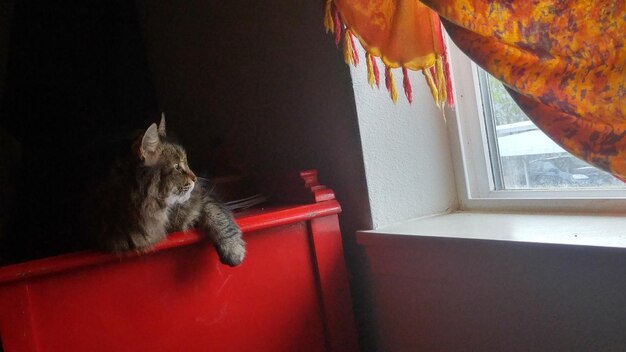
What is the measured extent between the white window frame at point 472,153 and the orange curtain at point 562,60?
0.42 meters

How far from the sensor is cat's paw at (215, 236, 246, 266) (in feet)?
2.78

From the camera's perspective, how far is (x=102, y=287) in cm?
80

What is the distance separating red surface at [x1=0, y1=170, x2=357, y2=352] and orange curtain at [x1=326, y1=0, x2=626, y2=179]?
20.8 inches

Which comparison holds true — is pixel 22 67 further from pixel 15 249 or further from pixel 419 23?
pixel 419 23

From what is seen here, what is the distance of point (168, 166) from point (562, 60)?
674 mm

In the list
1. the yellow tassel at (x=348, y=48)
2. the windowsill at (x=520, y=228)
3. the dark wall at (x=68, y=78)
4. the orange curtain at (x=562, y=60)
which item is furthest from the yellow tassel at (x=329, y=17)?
the dark wall at (x=68, y=78)

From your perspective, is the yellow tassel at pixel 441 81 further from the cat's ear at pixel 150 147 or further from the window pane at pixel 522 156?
the cat's ear at pixel 150 147

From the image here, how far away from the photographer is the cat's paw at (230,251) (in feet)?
2.78

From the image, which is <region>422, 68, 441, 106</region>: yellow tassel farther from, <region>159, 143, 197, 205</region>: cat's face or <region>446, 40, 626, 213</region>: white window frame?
<region>159, 143, 197, 205</region>: cat's face

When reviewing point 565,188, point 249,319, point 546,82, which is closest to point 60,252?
point 249,319

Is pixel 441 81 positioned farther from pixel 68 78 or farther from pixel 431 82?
pixel 68 78

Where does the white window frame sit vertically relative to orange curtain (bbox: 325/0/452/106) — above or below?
below

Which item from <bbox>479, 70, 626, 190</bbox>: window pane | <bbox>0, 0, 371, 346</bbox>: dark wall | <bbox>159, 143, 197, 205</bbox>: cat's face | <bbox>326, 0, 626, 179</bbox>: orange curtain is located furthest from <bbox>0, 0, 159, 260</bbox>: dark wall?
<bbox>326, 0, 626, 179</bbox>: orange curtain

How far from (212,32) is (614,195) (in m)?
1.26
